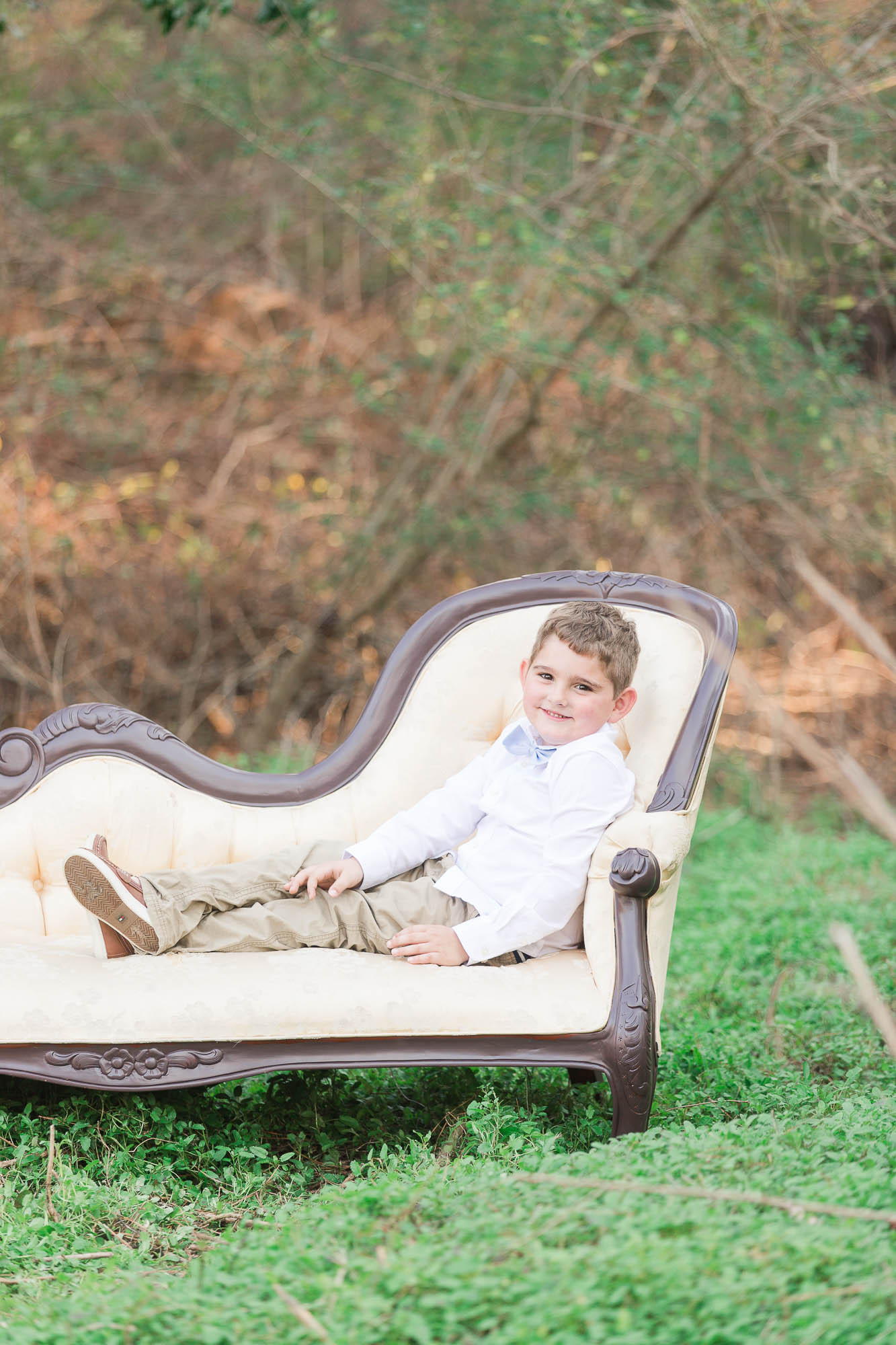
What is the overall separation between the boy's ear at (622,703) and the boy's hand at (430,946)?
2.24 feet

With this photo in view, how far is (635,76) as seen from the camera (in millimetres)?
5473

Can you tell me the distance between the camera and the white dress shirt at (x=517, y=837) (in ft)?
8.76

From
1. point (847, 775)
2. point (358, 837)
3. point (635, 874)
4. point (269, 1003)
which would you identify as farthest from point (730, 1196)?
point (358, 837)

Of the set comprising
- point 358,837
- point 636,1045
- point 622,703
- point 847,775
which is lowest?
point 636,1045

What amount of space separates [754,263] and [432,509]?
194 cm

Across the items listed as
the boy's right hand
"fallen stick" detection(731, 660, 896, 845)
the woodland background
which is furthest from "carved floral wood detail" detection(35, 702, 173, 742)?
the woodland background

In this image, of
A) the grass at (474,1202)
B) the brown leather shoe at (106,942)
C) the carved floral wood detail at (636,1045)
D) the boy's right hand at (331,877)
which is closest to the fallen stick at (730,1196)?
the grass at (474,1202)

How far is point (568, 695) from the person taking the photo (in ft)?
9.49

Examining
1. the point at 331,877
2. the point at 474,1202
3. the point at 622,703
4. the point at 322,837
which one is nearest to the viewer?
the point at 474,1202

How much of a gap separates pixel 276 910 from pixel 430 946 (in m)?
0.37

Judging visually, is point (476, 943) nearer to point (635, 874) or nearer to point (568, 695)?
point (635, 874)

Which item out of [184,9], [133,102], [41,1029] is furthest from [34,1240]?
[133,102]

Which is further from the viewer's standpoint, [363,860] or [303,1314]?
[363,860]

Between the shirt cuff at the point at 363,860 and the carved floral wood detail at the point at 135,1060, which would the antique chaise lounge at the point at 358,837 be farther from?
the shirt cuff at the point at 363,860
